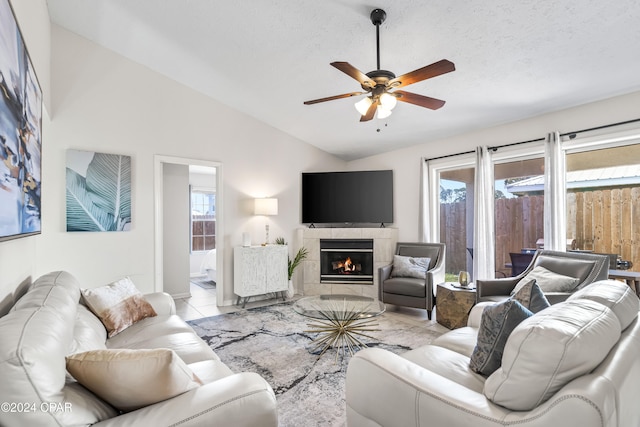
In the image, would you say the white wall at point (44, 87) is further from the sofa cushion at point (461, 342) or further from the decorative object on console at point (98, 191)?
the sofa cushion at point (461, 342)

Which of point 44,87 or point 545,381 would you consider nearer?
point 545,381

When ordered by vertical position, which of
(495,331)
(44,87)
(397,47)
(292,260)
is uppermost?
(397,47)

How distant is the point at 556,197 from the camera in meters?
3.46

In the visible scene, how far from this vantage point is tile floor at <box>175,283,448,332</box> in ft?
12.9

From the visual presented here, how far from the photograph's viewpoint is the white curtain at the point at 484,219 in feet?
13.4

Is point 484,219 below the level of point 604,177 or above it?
below

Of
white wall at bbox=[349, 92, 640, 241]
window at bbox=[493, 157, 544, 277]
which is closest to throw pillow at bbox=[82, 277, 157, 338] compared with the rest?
white wall at bbox=[349, 92, 640, 241]

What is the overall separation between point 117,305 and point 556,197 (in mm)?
4379

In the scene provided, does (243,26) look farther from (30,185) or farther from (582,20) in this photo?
(582,20)

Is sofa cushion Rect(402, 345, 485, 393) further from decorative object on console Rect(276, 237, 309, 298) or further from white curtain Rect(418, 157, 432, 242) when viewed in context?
decorative object on console Rect(276, 237, 309, 298)

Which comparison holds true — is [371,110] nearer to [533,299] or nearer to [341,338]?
[533,299]

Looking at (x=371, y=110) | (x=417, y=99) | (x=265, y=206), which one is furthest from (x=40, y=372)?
(x=265, y=206)

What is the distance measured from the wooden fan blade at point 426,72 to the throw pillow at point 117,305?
257 cm

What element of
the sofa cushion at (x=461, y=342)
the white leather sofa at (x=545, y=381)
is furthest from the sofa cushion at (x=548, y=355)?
the sofa cushion at (x=461, y=342)
